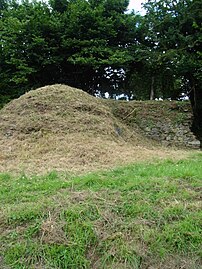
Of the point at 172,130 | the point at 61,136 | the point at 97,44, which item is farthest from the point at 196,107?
the point at 61,136

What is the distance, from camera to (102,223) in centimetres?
297

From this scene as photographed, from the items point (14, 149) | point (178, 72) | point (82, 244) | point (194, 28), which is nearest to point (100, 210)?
point (82, 244)

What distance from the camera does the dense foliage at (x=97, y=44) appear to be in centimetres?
1052

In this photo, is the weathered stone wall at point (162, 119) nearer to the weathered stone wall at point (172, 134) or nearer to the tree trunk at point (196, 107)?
the weathered stone wall at point (172, 134)

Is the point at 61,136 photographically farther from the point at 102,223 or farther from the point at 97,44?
the point at 97,44

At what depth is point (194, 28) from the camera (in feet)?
34.9

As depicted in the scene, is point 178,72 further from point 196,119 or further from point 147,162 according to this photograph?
point 147,162

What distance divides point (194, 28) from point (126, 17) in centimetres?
300

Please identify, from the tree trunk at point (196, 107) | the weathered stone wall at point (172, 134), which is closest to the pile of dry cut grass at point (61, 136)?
the weathered stone wall at point (172, 134)

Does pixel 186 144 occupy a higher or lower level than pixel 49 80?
lower

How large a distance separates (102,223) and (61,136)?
3.60 m

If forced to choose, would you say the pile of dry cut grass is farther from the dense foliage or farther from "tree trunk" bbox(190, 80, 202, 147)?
the dense foliage

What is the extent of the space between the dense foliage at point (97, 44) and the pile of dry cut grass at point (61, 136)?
3135mm

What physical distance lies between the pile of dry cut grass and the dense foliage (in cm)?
314
